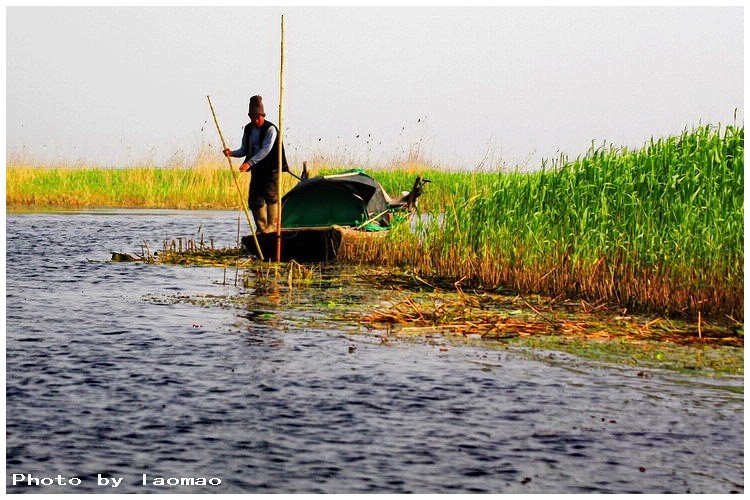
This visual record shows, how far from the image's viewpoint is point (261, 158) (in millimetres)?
14438

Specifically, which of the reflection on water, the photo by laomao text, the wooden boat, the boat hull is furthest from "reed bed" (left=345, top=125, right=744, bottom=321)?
the photo by laomao text

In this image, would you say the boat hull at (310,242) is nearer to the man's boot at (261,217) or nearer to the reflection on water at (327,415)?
Result: the man's boot at (261,217)

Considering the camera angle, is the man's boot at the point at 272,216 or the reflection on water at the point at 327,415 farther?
the man's boot at the point at 272,216

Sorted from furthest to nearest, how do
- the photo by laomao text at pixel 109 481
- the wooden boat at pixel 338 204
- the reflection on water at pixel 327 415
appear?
1. the wooden boat at pixel 338 204
2. the reflection on water at pixel 327 415
3. the photo by laomao text at pixel 109 481

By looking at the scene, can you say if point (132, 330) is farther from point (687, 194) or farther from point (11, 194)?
point (11, 194)

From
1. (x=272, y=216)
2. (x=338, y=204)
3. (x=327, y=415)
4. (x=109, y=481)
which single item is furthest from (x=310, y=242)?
(x=109, y=481)

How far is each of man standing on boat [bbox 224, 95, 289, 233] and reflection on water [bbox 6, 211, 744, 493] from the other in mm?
4751

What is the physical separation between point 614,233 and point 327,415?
5379 millimetres

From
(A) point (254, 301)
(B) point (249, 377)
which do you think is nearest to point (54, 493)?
(B) point (249, 377)

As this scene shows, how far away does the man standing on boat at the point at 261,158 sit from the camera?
1451cm

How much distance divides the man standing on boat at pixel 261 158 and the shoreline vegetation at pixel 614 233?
2014 millimetres

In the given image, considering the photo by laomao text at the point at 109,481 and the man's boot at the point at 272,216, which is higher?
the man's boot at the point at 272,216

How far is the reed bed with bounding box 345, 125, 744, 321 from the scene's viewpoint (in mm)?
10242

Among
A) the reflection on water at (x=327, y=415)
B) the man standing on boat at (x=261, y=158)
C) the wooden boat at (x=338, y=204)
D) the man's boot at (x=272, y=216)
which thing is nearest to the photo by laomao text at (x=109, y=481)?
the reflection on water at (x=327, y=415)
